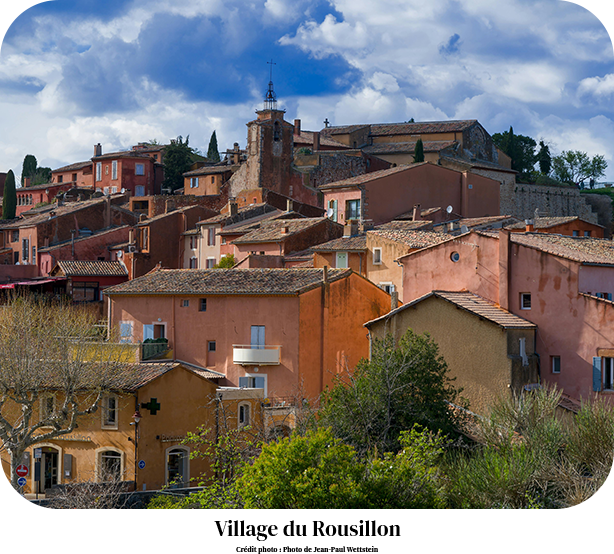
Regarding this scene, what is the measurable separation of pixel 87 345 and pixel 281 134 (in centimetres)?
3510

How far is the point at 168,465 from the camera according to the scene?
31.2m

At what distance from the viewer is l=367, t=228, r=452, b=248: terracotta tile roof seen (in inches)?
1604

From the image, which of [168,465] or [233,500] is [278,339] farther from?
[233,500]

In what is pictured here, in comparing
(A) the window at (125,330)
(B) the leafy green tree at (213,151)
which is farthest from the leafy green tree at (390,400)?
(B) the leafy green tree at (213,151)

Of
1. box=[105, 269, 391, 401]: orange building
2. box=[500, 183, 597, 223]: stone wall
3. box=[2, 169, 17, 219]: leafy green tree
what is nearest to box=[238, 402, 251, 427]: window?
box=[105, 269, 391, 401]: orange building

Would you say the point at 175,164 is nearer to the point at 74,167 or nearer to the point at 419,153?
the point at 74,167

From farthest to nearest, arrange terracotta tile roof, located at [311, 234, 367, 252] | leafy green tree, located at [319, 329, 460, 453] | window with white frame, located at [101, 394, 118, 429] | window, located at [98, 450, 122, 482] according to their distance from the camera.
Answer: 1. terracotta tile roof, located at [311, 234, 367, 252]
2. window with white frame, located at [101, 394, 118, 429]
3. window, located at [98, 450, 122, 482]
4. leafy green tree, located at [319, 329, 460, 453]

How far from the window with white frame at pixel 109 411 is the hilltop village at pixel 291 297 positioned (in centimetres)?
5

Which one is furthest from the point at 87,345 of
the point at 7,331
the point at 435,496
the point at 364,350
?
the point at 435,496

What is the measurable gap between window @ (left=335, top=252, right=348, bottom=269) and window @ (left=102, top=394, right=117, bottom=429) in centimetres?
1573

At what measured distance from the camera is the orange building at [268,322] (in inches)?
1462

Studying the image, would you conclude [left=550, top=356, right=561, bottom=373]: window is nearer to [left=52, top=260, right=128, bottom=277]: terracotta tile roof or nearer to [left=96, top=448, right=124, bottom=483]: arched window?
[left=96, top=448, right=124, bottom=483]: arched window

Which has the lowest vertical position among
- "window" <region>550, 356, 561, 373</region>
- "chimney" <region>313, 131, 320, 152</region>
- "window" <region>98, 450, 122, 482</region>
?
"window" <region>98, 450, 122, 482</region>

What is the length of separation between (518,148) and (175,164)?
30288 millimetres
